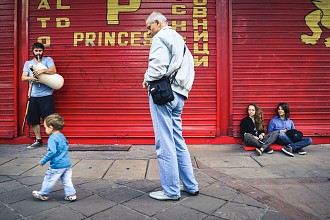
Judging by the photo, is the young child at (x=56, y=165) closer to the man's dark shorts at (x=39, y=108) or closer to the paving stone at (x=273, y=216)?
the paving stone at (x=273, y=216)

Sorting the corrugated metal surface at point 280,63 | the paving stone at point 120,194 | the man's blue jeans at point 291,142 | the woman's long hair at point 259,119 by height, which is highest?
the corrugated metal surface at point 280,63

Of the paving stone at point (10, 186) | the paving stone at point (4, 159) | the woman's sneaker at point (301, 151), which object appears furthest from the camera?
the woman's sneaker at point (301, 151)

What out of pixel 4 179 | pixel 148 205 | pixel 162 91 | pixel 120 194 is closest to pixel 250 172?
pixel 148 205

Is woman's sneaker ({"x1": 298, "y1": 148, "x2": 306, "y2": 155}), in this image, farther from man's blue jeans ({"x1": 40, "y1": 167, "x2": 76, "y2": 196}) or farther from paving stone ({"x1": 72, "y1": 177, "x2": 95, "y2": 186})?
man's blue jeans ({"x1": 40, "y1": 167, "x2": 76, "y2": 196})

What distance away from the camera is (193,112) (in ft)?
18.7

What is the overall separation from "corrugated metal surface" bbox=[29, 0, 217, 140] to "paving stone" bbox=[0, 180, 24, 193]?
7.57 feet

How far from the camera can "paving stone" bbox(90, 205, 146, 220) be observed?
2.50 metres

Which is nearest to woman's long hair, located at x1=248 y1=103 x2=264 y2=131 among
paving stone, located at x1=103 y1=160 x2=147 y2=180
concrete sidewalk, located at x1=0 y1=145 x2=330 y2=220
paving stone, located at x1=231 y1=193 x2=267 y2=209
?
concrete sidewalk, located at x1=0 y1=145 x2=330 y2=220

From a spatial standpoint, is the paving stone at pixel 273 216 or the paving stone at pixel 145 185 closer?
the paving stone at pixel 273 216

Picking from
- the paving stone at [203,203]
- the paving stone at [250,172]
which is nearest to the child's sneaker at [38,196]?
the paving stone at [203,203]

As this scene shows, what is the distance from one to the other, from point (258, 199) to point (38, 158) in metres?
3.55

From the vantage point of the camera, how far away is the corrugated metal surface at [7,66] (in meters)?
5.74

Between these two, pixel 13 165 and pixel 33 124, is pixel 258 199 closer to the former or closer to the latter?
pixel 13 165

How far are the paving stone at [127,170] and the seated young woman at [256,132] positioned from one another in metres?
2.02
